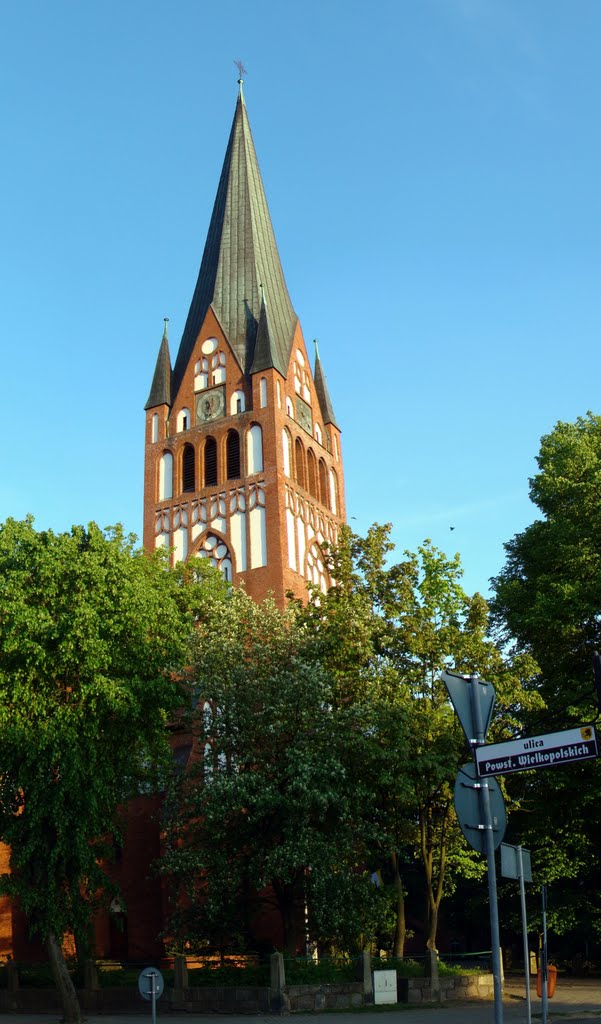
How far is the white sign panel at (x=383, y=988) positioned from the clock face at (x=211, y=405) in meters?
28.5

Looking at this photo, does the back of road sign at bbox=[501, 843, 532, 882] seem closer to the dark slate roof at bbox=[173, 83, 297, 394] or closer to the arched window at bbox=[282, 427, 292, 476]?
the arched window at bbox=[282, 427, 292, 476]

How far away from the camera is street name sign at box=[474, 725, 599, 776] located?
886 cm

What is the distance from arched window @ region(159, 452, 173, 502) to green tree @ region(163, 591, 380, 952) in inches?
785

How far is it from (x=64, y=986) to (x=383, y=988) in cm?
701

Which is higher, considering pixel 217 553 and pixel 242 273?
pixel 242 273

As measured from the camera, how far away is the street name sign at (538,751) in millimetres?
8859

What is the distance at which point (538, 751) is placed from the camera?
9102 mm

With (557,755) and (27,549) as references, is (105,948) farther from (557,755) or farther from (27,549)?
(557,755)

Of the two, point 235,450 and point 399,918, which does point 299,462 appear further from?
point 399,918

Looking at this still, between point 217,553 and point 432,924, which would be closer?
point 432,924

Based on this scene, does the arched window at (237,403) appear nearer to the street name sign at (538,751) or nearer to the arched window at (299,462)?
the arched window at (299,462)

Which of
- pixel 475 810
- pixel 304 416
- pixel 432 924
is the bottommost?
pixel 432 924

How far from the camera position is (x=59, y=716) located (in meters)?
21.4

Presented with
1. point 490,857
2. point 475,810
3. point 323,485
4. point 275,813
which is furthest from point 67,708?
point 323,485
